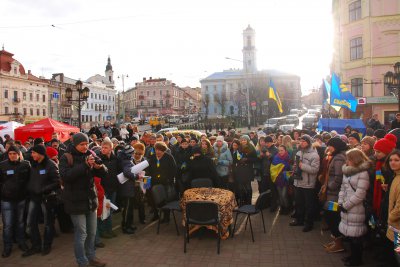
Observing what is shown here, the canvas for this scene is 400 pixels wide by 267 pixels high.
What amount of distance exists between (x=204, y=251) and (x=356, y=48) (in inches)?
1212

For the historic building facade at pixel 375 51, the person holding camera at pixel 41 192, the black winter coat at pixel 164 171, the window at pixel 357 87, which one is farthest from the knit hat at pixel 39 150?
the window at pixel 357 87

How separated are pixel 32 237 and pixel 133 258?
1.99 meters

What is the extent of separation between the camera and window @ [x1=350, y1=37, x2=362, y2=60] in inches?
1222

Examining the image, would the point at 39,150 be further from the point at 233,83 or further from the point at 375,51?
the point at 233,83

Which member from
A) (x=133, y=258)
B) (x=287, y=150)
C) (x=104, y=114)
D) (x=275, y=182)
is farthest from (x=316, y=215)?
(x=104, y=114)

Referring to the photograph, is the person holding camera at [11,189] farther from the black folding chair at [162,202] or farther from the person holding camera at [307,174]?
the person holding camera at [307,174]

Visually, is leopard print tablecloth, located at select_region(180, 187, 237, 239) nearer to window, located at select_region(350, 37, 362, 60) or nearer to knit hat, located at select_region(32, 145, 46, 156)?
knit hat, located at select_region(32, 145, 46, 156)

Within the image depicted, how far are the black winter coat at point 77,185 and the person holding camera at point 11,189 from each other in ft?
5.01

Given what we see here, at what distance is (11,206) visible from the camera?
20.4ft

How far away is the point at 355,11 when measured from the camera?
1230 inches

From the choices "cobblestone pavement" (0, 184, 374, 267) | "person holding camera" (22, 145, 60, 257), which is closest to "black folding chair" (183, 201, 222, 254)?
"cobblestone pavement" (0, 184, 374, 267)

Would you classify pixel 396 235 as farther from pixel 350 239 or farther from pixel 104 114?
pixel 104 114

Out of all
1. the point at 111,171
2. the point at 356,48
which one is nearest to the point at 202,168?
the point at 111,171

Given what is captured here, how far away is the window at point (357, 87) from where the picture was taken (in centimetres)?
3102
